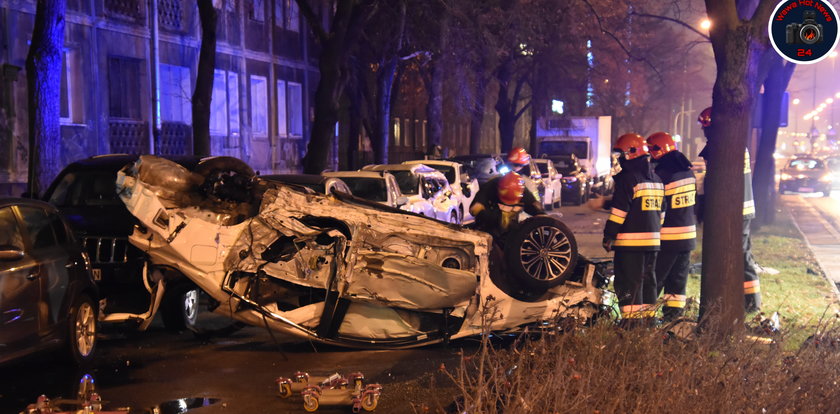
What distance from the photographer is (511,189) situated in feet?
30.8

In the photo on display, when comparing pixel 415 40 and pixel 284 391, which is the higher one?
pixel 415 40

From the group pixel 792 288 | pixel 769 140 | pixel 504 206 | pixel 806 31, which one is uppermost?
pixel 806 31

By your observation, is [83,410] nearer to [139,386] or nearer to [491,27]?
[139,386]

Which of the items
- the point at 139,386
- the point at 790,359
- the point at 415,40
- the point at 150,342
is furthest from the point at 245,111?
the point at 790,359

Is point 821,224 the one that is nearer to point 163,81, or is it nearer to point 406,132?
point 163,81

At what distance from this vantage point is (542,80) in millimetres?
40688

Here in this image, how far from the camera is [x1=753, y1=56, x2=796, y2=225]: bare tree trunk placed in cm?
Result: 2074

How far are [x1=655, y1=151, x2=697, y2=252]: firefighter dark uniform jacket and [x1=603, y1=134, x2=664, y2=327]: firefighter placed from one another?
464 mm

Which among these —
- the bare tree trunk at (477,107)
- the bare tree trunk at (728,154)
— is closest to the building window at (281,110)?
the bare tree trunk at (477,107)

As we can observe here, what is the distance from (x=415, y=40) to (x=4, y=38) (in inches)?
523

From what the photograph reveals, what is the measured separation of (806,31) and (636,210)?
2234mm

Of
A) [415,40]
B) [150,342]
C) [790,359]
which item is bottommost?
[150,342]

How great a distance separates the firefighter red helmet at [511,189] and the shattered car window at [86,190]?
4.22 metres

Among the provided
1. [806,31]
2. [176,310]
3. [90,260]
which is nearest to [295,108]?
[176,310]
